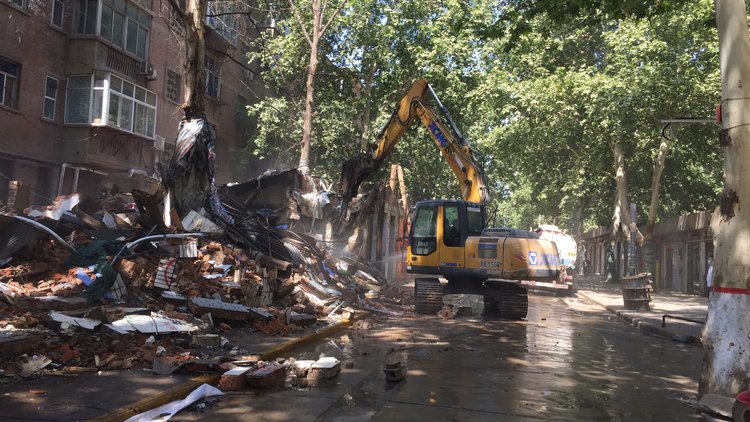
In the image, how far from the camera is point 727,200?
20.9 ft

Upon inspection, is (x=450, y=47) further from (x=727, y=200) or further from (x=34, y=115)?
(x=727, y=200)

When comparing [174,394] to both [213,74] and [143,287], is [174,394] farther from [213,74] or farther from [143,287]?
[213,74]

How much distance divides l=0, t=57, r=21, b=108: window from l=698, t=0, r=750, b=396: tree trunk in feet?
62.6

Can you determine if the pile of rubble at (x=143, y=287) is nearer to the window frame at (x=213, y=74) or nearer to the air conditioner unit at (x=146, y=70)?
the air conditioner unit at (x=146, y=70)

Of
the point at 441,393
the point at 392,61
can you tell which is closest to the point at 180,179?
the point at 441,393

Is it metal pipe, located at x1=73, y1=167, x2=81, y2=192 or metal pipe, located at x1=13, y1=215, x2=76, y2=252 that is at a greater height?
metal pipe, located at x1=73, y1=167, x2=81, y2=192

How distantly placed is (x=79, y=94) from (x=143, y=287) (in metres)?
13.0

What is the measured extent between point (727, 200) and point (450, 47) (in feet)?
64.3

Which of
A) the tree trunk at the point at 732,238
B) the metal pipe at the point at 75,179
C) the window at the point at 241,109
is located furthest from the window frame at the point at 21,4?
the tree trunk at the point at 732,238

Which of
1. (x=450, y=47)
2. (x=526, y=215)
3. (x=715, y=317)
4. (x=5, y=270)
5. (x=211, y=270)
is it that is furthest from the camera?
(x=526, y=215)

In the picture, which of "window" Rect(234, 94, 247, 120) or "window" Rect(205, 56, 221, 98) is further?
"window" Rect(234, 94, 247, 120)

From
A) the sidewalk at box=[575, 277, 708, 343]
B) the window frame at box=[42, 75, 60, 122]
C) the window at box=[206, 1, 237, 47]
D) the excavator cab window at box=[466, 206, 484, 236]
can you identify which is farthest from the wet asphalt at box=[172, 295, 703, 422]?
the window at box=[206, 1, 237, 47]

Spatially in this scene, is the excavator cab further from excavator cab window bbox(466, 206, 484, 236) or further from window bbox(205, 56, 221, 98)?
window bbox(205, 56, 221, 98)

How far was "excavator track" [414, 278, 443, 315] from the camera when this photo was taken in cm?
1453
